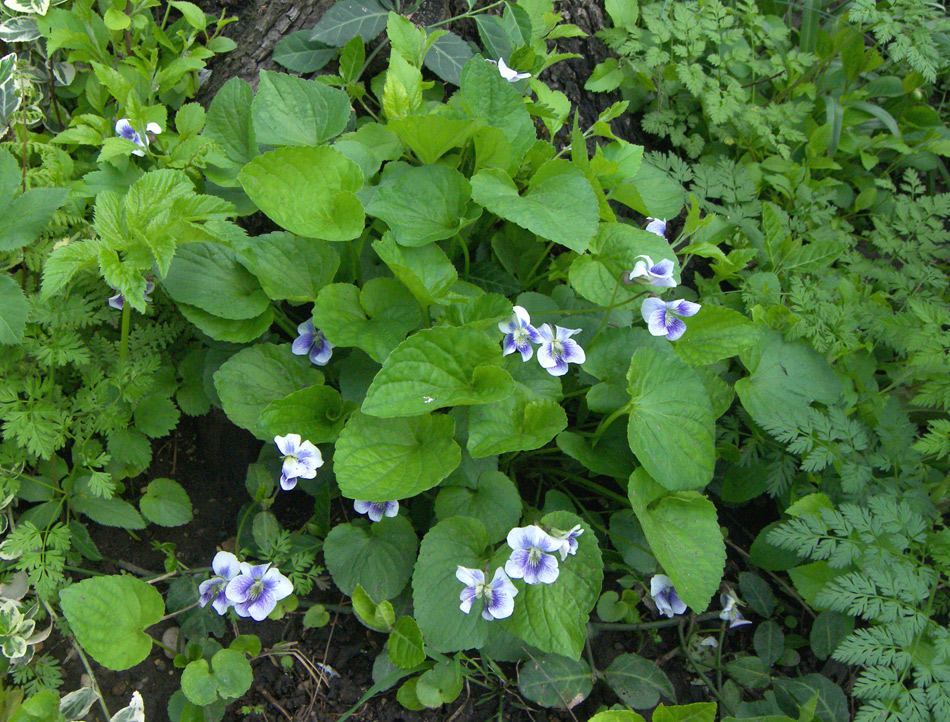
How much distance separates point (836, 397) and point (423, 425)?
118 centimetres

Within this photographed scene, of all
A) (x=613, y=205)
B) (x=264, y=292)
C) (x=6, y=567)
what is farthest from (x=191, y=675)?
(x=613, y=205)

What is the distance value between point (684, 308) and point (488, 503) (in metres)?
0.66

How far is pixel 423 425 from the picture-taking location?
1553 millimetres

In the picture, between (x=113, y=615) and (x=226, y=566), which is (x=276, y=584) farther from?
(x=113, y=615)

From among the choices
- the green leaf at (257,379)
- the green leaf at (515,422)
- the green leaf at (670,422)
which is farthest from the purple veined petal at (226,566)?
the green leaf at (670,422)

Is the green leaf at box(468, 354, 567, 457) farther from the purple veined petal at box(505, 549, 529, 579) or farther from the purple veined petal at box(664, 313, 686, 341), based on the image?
the purple veined petal at box(664, 313, 686, 341)

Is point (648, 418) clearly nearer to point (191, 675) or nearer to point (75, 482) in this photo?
point (191, 675)

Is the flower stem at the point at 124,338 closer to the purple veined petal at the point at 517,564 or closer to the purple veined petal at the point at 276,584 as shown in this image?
the purple veined petal at the point at 276,584

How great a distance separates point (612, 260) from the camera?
1.68 metres

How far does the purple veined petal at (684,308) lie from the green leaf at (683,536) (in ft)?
1.29

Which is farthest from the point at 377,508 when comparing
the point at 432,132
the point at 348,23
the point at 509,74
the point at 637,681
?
the point at 348,23

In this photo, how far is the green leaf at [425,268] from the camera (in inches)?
60.1

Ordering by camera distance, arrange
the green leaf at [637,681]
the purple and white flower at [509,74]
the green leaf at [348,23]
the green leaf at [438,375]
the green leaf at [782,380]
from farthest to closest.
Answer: the green leaf at [348,23] → the purple and white flower at [509,74] → the green leaf at [782,380] → the green leaf at [637,681] → the green leaf at [438,375]

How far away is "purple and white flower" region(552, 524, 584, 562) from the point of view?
140 centimetres
